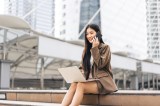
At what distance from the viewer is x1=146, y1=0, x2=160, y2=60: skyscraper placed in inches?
3108

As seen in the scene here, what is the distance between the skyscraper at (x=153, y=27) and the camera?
259 feet

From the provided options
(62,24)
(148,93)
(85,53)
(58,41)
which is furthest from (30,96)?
(62,24)

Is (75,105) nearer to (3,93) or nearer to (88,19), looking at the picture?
(3,93)

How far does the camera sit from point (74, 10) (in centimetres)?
7456

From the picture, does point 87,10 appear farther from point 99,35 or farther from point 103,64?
point 103,64

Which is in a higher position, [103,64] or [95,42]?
[95,42]

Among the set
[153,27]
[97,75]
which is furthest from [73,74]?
[153,27]

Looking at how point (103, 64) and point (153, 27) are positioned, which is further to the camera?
point (153, 27)

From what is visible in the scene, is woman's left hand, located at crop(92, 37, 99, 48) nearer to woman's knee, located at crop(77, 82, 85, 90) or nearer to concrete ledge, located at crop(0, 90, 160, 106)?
woman's knee, located at crop(77, 82, 85, 90)

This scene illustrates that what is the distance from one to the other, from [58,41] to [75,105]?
1662 centimetres

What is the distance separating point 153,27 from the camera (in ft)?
270

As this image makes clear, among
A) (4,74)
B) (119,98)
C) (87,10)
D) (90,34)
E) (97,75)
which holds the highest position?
(87,10)

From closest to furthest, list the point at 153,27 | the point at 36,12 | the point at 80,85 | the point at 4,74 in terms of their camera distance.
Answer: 1. the point at 80,85
2. the point at 4,74
3. the point at 36,12
4. the point at 153,27

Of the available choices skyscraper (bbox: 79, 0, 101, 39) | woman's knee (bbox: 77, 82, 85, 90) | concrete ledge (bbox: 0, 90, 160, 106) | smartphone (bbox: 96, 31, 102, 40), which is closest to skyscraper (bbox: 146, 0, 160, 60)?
skyscraper (bbox: 79, 0, 101, 39)
